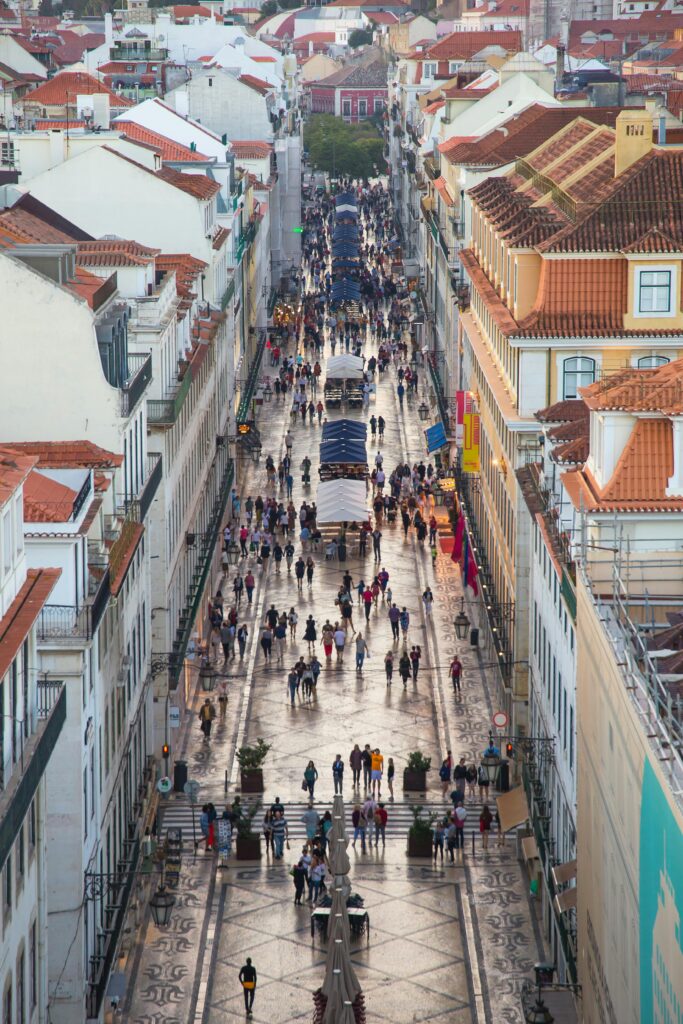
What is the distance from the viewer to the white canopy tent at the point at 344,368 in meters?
108

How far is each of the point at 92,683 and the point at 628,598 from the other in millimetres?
10691

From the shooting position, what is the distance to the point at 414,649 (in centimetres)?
6456

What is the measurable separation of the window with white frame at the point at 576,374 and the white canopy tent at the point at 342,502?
21.6 meters

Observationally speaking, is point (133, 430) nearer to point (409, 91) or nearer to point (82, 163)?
point (82, 163)

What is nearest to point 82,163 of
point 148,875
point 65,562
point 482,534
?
point 482,534

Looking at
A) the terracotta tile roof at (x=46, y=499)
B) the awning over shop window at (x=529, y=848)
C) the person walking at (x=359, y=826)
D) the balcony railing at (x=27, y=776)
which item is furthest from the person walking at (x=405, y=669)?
the balcony railing at (x=27, y=776)

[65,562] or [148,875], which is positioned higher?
[65,562]

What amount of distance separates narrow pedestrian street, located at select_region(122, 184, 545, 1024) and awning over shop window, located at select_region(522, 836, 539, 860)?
69 centimetres

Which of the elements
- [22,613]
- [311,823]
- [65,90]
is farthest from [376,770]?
[65,90]

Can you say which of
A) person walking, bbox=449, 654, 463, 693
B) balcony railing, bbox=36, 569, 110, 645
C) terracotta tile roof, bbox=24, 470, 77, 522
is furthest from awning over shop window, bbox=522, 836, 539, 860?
terracotta tile roof, bbox=24, 470, 77, 522

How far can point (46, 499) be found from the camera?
4075cm

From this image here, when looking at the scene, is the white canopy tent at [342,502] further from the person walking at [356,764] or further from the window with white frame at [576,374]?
the person walking at [356,764]

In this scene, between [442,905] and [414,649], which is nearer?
[442,905]

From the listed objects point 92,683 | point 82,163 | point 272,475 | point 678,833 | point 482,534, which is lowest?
point 678,833
